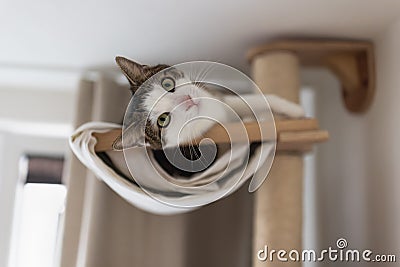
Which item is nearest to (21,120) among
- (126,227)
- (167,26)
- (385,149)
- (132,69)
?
(126,227)

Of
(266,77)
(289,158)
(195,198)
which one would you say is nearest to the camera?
(195,198)

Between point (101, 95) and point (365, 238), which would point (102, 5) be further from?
point (365, 238)

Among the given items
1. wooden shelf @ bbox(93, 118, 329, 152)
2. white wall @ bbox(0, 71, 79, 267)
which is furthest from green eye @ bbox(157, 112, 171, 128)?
white wall @ bbox(0, 71, 79, 267)

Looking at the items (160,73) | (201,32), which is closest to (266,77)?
(201,32)

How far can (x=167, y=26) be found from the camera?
1610 millimetres

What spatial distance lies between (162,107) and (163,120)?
0.05 m

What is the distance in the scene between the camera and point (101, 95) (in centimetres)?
186

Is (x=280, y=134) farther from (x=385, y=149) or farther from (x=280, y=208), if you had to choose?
(x=385, y=149)

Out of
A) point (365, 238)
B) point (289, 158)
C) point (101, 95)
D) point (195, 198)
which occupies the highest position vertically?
point (101, 95)

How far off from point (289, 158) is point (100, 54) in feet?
2.30

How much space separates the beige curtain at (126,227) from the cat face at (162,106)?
2.02 ft

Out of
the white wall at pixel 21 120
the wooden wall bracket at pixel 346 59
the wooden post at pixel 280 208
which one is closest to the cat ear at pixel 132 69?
the wooden post at pixel 280 208

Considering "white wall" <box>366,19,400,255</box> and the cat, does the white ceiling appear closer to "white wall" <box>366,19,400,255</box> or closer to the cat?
"white wall" <box>366,19,400,255</box>

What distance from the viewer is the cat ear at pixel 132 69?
1060 mm
